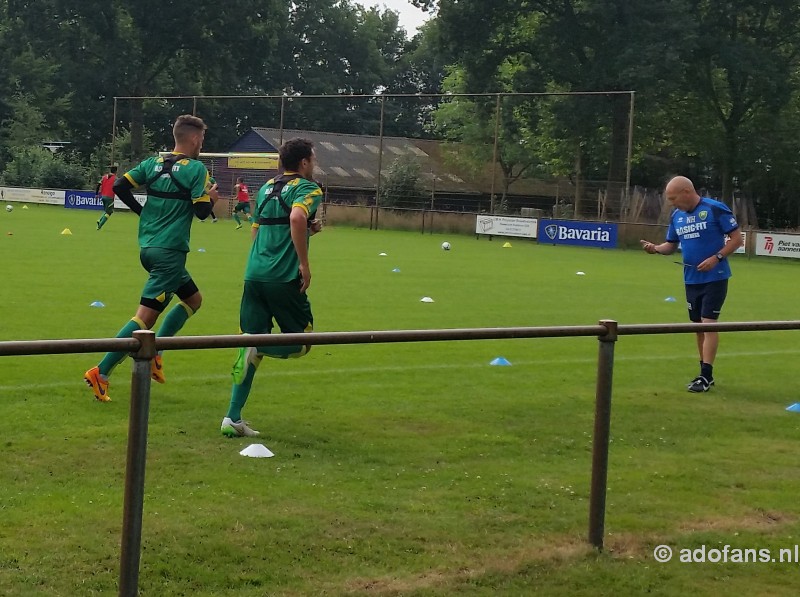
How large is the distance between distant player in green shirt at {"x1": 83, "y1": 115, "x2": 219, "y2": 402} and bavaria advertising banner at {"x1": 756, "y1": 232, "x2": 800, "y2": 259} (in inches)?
1085

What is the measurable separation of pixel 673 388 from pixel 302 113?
44.5m

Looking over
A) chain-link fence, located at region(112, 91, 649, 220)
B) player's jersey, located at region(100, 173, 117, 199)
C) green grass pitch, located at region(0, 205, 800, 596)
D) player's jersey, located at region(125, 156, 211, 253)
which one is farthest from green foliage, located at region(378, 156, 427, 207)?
player's jersey, located at region(125, 156, 211, 253)

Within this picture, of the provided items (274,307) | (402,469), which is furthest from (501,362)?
(402,469)

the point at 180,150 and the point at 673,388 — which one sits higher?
the point at 180,150

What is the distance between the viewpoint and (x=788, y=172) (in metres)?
54.6

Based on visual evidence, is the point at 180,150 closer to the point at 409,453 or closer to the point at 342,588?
the point at 409,453

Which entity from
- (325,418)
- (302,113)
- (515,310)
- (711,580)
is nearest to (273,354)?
(325,418)

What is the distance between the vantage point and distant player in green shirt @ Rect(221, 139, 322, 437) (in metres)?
7.38

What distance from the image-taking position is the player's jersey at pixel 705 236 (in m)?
10.3

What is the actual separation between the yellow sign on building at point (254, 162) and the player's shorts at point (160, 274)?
3975 cm

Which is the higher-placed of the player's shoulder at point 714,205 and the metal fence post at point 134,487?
the player's shoulder at point 714,205

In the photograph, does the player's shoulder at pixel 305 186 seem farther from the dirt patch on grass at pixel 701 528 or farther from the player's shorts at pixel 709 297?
the player's shorts at pixel 709 297

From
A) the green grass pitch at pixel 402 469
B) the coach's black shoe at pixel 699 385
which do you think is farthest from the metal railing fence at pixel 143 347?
the coach's black shoe at pixel 699 385

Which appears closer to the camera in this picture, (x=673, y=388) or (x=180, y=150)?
(x=180, y=150)
